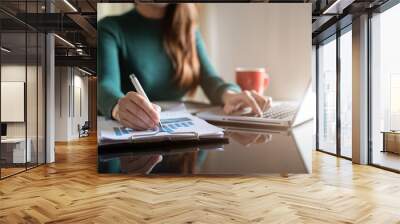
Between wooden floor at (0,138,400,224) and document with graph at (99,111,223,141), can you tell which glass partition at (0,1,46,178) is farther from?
document with graph at (99,111,223,141)

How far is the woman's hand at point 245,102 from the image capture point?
19.6ft

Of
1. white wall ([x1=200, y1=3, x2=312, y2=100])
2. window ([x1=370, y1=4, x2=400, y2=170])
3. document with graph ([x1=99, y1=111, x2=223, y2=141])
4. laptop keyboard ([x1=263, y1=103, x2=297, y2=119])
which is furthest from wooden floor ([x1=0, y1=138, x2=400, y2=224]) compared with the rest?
white wall ([x1=200, y1=3, x2=312, y2=100])

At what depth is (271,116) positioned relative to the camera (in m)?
6.02

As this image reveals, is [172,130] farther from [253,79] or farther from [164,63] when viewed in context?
[253,79]

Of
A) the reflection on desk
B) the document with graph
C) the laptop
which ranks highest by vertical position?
the laptop

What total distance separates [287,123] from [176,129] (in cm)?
168

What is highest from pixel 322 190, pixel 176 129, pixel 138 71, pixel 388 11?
pixel 388 11

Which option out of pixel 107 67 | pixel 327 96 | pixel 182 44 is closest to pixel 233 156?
pixel 182 44

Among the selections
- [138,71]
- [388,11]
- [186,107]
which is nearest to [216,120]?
[186,107]

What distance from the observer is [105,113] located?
6.07 m

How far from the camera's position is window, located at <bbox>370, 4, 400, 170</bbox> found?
22.6 feet

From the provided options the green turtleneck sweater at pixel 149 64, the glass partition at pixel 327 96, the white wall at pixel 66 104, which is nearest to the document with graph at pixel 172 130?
the green turtleneck sweater at pixel 149 64

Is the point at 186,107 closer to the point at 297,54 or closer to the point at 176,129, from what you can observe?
the point at 176,129

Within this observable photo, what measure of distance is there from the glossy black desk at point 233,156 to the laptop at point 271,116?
10 centimetres
